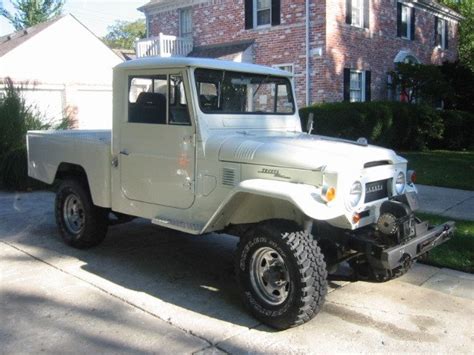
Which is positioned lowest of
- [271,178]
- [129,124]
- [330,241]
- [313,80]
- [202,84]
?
[330,241]

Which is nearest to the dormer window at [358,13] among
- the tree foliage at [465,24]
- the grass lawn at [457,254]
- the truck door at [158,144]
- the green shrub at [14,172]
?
the tree foliage at [465,24]

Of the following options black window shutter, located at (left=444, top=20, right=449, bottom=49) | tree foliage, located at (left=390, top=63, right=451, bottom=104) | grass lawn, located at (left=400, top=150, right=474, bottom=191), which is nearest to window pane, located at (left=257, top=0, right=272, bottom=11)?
tree foliage, located at (left=390, top=63, right=451, bottom=104)

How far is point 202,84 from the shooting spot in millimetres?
4648

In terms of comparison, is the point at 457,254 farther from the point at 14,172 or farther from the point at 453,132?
the point at 453,132

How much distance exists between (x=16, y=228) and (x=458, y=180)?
7.85 m

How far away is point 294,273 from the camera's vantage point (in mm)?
3734

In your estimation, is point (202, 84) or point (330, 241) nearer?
point (330, 241)

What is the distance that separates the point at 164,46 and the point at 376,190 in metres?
17.2

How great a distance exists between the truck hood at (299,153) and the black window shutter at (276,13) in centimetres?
1429

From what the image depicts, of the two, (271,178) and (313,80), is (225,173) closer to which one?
(271,178)

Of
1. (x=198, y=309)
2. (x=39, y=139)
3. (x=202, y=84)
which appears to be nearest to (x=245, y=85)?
(x=202, y=84)

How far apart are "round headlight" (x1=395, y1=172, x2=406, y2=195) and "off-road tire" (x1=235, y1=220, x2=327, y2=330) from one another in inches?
41.7

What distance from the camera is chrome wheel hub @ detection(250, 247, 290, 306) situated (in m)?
3.93

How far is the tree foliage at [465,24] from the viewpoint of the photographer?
1052 inches
